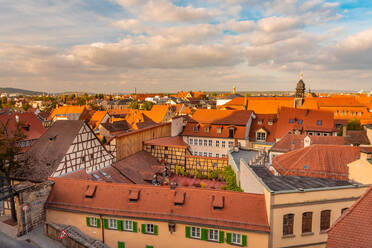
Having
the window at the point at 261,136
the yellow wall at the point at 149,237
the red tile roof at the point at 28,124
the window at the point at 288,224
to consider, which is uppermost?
the red tile roof at the point at 28,124

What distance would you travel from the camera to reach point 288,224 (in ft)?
46.5

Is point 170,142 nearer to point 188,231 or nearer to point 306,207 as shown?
point 188,231

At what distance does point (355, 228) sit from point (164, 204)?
10118 mm

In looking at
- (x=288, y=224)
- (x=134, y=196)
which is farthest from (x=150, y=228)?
(x=288, y=224)

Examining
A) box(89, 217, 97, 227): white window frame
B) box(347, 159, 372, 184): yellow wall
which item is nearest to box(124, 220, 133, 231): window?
box(89, 217, 97, 227): white window frame

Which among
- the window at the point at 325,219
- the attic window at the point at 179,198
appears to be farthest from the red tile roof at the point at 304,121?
the attic window at the point at 179,198

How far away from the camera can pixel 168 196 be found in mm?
16062

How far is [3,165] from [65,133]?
248 inches

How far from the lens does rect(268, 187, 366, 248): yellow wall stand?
45.3ft

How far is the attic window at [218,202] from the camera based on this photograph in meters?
14.9

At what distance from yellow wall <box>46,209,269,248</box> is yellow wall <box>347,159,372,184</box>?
758 cm

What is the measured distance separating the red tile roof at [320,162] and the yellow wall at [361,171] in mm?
1445

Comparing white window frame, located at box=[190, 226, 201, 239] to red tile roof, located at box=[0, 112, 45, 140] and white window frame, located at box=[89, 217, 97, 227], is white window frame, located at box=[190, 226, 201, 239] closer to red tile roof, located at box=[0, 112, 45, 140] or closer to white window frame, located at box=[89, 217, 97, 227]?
white window frame, located at box=[89, 217, 97, 227]

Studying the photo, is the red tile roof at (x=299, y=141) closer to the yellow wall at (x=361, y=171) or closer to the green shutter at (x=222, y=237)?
the yellow wall at (x=361, y=171)
